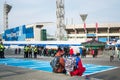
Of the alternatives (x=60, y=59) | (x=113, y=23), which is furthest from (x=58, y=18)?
(x=60, y=59)

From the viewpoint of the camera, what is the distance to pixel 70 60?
455 inches

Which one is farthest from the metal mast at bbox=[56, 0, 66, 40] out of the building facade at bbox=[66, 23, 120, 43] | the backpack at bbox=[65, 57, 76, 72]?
the backpack at bbox=[65, 57, 76, 72]

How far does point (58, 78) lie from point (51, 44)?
48.9 meters

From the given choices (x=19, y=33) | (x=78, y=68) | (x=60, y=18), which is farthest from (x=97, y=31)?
(x=78, y=68)

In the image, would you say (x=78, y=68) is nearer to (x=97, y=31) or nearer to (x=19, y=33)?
(x=19, y=33)

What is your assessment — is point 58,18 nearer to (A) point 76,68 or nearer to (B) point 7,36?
(B) point 7,36

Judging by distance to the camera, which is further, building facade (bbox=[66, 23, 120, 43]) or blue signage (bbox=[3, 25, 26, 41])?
building facade (bbox=[66, 23, 120, 43])

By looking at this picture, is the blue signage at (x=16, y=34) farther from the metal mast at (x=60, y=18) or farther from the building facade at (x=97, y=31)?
the building facade at (x=97, y=31)

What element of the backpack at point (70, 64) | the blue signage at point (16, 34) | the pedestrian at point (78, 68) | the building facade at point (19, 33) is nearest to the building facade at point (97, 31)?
the building facade at point (19, 33)

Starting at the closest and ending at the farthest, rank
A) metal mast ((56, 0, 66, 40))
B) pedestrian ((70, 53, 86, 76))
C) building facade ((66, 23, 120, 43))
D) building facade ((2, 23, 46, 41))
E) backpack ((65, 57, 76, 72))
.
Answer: pedestrian ((70, 53, 86, 76)) → backpack ((65, 57, 76, 72)) → building facade ((2, 23, 46, 41)) → metal mast ((56, 0, 66, 40)) → building facade ((66, 23, 120, 43))

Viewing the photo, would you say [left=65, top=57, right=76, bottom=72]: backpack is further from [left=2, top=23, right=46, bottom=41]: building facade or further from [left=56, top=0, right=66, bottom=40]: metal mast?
[left=56, top=0, right=66, bottom=40]: metal mast

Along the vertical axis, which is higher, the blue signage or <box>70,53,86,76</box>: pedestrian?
the blue signage

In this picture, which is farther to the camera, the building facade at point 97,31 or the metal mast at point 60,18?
the building facade at point 97,31

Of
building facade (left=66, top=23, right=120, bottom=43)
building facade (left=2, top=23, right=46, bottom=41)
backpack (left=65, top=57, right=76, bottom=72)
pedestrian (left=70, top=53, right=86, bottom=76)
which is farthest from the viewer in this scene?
building facade (left=66, top=23, right=120, bottom=43)
